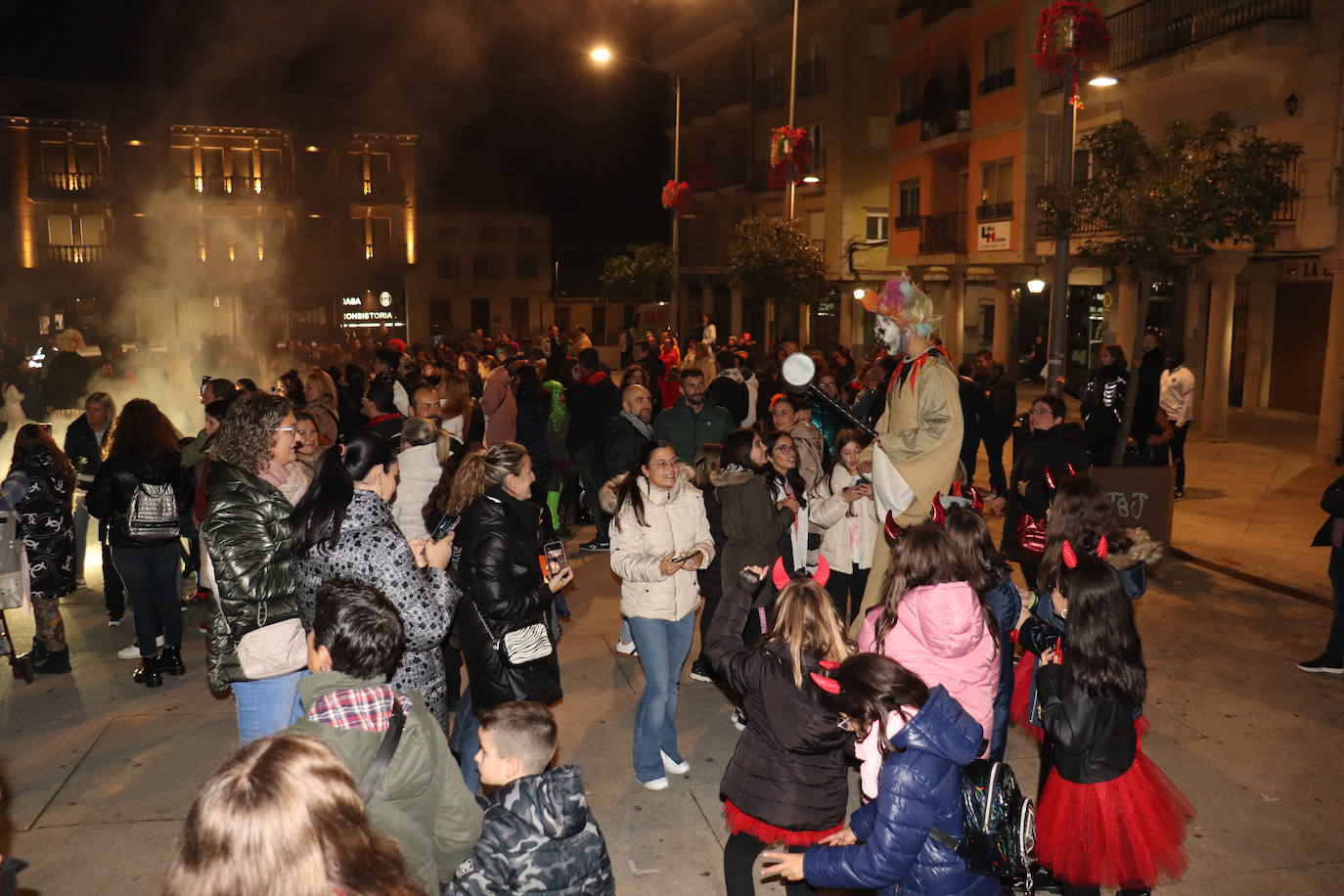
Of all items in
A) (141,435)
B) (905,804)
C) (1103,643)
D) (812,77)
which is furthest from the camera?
(812,77)

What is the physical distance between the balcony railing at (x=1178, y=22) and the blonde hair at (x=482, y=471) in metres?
14.1

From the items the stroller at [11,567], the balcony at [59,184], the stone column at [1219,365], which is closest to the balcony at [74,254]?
the balcony at [59,184]

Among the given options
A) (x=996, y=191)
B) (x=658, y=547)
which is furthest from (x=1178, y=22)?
(x=658, y=547)

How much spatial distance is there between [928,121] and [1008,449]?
11.6m

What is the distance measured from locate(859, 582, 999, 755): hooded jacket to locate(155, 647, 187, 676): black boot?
200 inches

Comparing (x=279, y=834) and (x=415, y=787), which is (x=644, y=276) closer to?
(x=415, y=787)

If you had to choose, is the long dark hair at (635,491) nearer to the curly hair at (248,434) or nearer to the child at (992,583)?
the child at (992,583)

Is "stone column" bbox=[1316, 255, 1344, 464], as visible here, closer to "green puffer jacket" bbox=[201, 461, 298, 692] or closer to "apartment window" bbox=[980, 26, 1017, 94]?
"apartment window" bbox=[980, 26, 1017, 94]

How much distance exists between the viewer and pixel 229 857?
1827 mm

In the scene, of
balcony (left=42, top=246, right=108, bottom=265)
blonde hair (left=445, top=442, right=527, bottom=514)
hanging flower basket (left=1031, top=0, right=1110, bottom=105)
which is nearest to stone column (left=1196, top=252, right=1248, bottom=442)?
hanging flower basket (left=1031, top=0, right=1110, bottom=105)

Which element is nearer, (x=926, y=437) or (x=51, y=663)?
(x=926, y=437)

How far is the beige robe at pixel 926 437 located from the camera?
17.6ft

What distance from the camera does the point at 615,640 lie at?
25.3 feet

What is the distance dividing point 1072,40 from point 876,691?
10.2m
